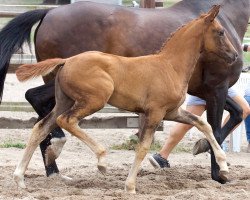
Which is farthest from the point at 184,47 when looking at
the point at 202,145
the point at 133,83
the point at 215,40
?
the point at 202,145

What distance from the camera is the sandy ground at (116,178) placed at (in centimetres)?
605

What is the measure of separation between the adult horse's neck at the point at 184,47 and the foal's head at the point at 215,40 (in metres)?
0.05

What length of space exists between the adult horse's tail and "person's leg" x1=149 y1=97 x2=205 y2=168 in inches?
66.5

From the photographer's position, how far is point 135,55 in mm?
7129

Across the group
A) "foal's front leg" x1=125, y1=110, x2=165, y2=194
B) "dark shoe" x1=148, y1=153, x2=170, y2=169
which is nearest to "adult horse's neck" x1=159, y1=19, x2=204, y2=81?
"foal's front leg" x1=125, y1=110, x2=165, y2=194

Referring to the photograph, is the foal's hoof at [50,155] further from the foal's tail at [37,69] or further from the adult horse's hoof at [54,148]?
the foal's tail at [37,69]

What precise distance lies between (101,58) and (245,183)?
1.71m

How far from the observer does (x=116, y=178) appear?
712 cm

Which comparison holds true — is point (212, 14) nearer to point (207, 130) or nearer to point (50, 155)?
point (207, 130)

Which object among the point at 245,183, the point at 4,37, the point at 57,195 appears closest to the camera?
the point at 57,195

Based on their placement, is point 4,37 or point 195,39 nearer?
point 195,39

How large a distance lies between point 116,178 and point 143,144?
3.33ft

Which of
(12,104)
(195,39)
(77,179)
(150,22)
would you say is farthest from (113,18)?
(12,104)

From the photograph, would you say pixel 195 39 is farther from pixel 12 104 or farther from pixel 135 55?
pixel 12 104
